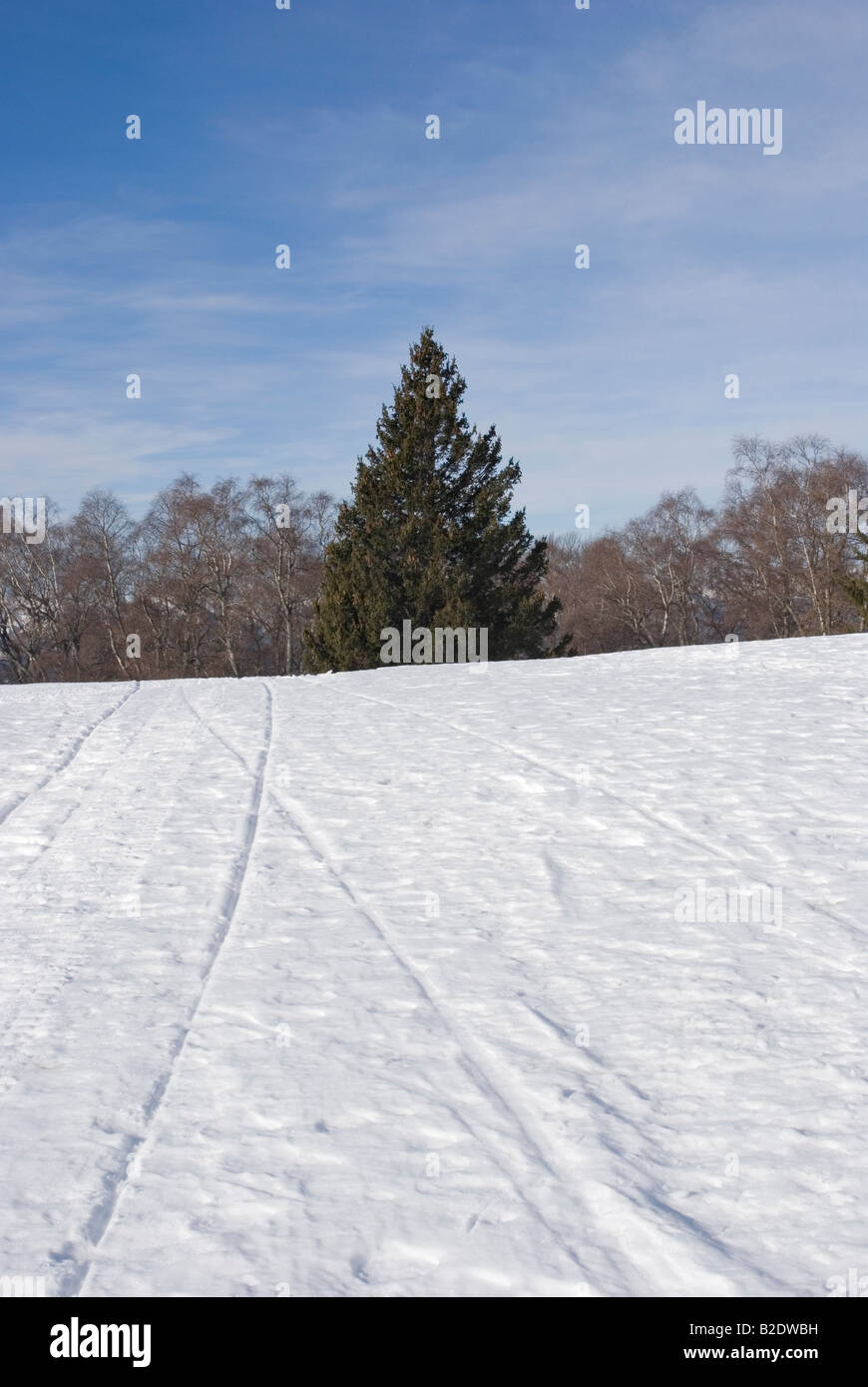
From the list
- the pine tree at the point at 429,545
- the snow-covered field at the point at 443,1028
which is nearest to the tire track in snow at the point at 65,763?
the snow-covered field at the point at 443,1028

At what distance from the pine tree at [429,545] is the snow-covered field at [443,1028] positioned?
23251 mm

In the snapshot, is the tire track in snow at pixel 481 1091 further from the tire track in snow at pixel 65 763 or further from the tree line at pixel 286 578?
the tree line at pixel 286 578

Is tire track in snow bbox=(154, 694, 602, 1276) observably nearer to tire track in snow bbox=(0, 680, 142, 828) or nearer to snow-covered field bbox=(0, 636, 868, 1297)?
snow-covered field bbox=(0, 636, 868, 1297)

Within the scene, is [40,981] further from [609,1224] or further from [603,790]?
[603,790]

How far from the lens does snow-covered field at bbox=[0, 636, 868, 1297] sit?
3311 millimetres

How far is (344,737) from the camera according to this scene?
12281 mm

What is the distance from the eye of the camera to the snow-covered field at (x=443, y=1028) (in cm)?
331

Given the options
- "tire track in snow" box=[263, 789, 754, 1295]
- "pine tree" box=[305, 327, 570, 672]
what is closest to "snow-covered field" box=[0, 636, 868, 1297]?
"tire track in snow" box=[263, 789, 754, 1295]

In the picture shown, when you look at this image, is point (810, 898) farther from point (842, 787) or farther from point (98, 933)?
point (98, 933)

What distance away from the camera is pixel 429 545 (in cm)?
3425

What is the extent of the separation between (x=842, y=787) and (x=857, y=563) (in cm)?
4225
